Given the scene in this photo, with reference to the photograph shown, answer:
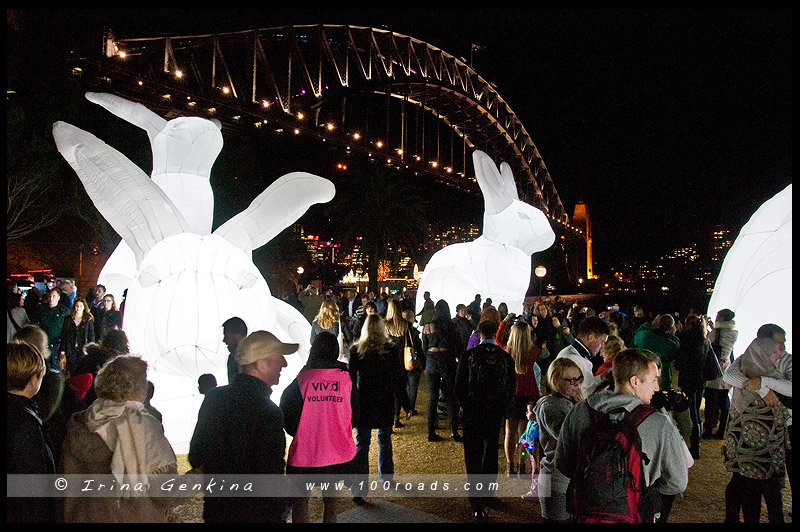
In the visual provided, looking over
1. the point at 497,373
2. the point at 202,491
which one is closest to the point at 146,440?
the point at 202,491

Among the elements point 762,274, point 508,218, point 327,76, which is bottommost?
point 762,274

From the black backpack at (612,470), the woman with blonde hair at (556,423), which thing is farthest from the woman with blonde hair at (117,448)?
the woman with blonde hair at (556,423)

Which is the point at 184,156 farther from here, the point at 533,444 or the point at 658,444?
the point at 658,444

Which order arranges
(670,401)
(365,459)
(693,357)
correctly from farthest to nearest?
(693,357) → (365,459) → (670,401)

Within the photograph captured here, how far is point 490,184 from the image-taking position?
1388cm

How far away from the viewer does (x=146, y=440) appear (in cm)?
297

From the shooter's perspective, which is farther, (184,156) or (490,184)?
(490,184)

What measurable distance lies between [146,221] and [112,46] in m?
13.4

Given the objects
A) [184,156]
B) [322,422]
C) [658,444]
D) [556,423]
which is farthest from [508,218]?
[658,444]

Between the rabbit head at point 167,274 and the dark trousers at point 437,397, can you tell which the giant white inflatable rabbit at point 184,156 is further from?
the dark trousers at point 437,397

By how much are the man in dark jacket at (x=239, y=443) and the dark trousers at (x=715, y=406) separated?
6.10 meters

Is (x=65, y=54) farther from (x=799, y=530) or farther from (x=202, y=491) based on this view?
(x=799, y=530)

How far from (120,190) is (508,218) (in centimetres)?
957

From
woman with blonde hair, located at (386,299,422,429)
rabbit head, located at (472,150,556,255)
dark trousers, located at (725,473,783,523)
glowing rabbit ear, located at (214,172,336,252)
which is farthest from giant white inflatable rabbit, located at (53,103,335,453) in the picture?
rabbit head, located at (472,150,556,255)
